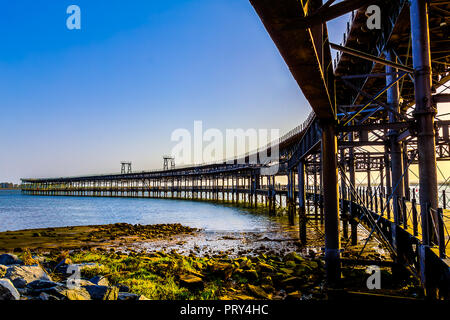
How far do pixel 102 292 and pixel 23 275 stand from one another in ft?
6.45

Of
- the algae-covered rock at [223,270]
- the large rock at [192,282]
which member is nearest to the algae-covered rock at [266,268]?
the algae-covered rock at [223,270]

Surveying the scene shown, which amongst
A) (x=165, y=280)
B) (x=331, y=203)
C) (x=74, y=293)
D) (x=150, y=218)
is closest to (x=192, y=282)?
(x=165, y=280)

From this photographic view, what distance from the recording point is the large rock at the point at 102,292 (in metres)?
5.55

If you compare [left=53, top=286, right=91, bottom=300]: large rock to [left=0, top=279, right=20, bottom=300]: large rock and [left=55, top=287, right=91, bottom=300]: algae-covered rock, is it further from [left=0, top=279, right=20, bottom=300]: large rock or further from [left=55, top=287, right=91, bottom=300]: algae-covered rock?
[left=0, top=279, right=20, bottom=300]: large rock

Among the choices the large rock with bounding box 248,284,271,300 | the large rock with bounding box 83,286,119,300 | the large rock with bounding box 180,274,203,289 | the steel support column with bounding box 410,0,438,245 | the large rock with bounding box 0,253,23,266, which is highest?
the steel support column with bounding box 410,0,438,245

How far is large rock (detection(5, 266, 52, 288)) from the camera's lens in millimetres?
5727

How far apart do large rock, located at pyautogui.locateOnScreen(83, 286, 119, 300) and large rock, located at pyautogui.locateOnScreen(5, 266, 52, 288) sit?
1247 millimetres

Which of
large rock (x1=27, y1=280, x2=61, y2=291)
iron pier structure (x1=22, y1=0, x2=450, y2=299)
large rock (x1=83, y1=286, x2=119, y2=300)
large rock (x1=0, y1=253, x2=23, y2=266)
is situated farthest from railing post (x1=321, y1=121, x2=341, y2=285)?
large rock (x1=0, y1=253, x2=23, y2=266)

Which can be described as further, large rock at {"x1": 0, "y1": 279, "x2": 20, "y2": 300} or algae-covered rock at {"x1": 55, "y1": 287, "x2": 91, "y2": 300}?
algae-covered rock at {"x1": 55, "y1": 287, "x2": 91, "y2": 300}

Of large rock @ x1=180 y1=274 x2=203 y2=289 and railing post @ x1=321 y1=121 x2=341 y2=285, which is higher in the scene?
railing post @ x1=321 y1=121 x2=341 y2=285

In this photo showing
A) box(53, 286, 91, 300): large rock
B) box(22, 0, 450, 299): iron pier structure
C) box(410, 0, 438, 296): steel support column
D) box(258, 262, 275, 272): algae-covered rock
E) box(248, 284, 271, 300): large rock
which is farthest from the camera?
box(258, 262, 275, 272): algae-covered rock

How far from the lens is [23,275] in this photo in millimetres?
6223
